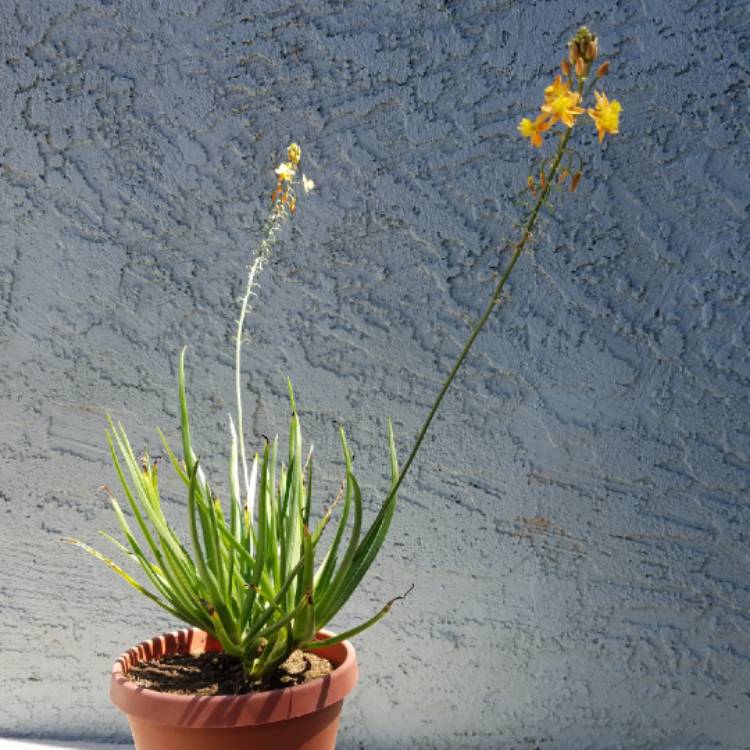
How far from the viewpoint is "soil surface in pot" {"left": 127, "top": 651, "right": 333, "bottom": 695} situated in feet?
6.71

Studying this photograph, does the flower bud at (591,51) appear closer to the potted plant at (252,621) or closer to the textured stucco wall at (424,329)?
the potted plant at (252,621)

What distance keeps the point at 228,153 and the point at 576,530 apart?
1447 mm

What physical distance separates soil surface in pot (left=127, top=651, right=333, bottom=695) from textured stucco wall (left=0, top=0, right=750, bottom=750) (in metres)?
0.73

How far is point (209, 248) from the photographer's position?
9.66 feet

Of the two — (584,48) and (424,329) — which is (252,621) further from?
(584,48)

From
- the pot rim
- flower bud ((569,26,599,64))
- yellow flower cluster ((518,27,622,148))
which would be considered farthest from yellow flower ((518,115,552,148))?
the pot rim

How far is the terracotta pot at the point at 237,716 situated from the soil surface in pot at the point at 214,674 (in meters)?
0.07

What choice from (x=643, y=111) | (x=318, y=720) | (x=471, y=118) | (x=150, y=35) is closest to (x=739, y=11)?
(x=643, y=111)

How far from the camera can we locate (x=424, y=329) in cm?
287

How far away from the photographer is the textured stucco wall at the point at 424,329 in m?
2.76

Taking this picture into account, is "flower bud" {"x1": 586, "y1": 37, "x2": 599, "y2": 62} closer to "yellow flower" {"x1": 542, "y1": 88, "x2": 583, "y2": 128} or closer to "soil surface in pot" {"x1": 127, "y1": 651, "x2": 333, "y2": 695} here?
"yellow flower" {"x1": 542, "y1": 88, "x2": 583, "y2": 128}

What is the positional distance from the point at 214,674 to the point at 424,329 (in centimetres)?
116

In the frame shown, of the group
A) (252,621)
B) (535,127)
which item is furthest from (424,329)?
(535,127)

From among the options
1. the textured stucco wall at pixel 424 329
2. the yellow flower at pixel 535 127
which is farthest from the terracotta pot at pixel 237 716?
the yellow flower at pixel 535 127
